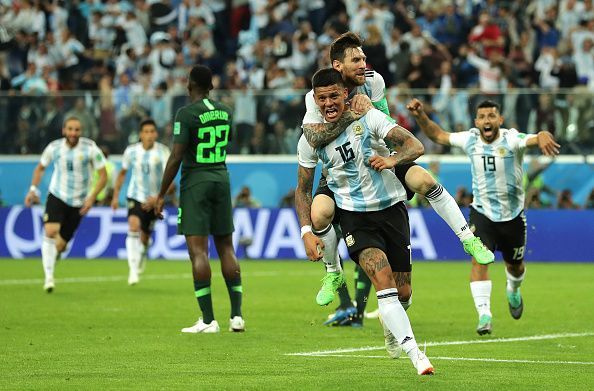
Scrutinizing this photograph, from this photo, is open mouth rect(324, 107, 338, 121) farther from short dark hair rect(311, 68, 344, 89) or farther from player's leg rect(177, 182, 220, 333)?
player's leg rect(177, 182, 220, 333)

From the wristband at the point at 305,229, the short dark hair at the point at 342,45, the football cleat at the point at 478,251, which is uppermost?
the short dark hair at the point at 342,45

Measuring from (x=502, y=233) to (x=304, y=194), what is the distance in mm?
4344

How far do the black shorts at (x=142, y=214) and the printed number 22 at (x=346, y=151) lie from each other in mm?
11171

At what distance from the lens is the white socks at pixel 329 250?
9.98 m

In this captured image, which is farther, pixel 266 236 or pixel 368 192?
pixel 266 236

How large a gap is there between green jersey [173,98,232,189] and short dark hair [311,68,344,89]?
12.6 ft

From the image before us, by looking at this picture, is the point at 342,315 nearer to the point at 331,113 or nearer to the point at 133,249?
the point at 331,113

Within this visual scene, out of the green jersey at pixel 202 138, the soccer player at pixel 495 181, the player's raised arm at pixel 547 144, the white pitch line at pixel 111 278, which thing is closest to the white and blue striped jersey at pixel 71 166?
the white pitch line at pixel 111 278

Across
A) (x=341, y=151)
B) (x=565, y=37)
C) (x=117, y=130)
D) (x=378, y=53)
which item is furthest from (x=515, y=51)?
(x=341, y=151)

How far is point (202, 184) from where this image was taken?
Result: 13133 mm

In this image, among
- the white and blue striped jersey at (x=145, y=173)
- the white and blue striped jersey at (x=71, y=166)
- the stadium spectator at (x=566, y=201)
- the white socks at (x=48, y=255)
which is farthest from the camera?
the stadium spectator at (x=566, y=201)

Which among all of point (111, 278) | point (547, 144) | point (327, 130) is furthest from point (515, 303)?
point (111, 278)

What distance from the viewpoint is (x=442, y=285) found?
1988cm

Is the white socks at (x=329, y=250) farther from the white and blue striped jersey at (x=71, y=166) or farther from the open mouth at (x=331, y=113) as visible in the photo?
the white and blue striped jersey at (x=71, y=166)
